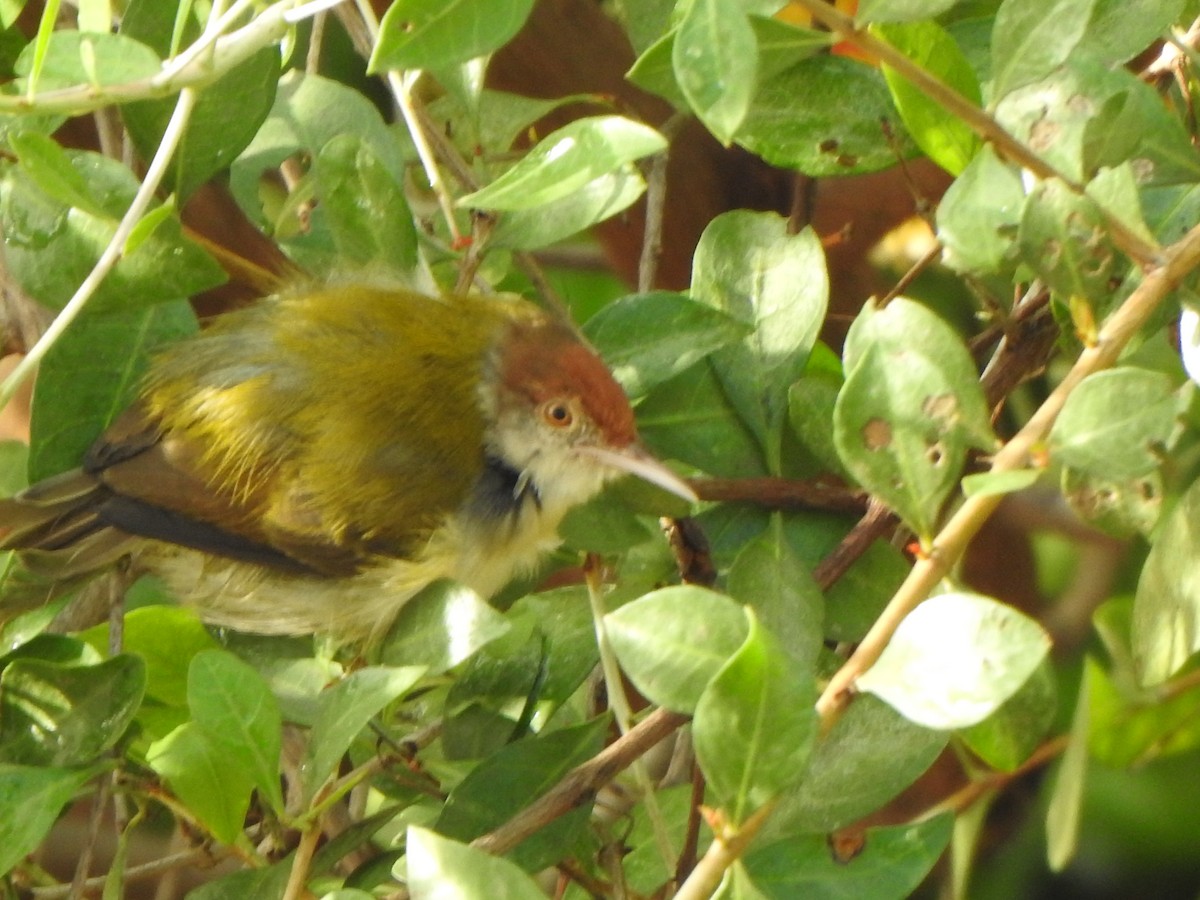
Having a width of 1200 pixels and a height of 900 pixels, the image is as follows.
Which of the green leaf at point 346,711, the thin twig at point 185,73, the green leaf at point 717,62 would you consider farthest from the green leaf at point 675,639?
the thin twig at point 185,73

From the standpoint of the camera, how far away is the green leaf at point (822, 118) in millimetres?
1417

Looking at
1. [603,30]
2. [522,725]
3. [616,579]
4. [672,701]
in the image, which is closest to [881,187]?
[603,30]

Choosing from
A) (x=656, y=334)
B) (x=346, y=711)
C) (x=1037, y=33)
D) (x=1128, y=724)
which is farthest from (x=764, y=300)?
(x=1128, y=724)

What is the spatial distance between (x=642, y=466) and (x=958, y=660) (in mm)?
666

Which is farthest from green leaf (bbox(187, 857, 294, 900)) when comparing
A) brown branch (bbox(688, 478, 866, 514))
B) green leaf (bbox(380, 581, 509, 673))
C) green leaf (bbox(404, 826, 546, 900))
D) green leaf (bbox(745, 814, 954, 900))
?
brown branch (bbox(688, 478, 866, 514))

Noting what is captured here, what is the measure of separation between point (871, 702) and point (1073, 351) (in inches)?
16.1

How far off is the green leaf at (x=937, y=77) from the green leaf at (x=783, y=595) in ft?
1.32

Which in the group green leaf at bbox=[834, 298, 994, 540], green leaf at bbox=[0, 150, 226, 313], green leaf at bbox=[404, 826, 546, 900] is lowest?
green leaf at bbox=[404, 826, 546, 900]

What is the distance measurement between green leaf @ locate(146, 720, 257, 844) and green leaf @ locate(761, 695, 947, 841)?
47 centimetres

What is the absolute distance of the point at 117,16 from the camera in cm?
178

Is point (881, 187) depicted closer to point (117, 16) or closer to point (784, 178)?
point (784, 178)

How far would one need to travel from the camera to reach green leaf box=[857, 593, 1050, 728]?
3.22ft

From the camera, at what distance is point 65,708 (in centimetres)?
135

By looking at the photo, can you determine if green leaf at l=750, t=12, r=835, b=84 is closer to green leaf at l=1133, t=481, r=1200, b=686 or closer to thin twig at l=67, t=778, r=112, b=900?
green leaf at l=1133, t=481, r=1200, b=686
